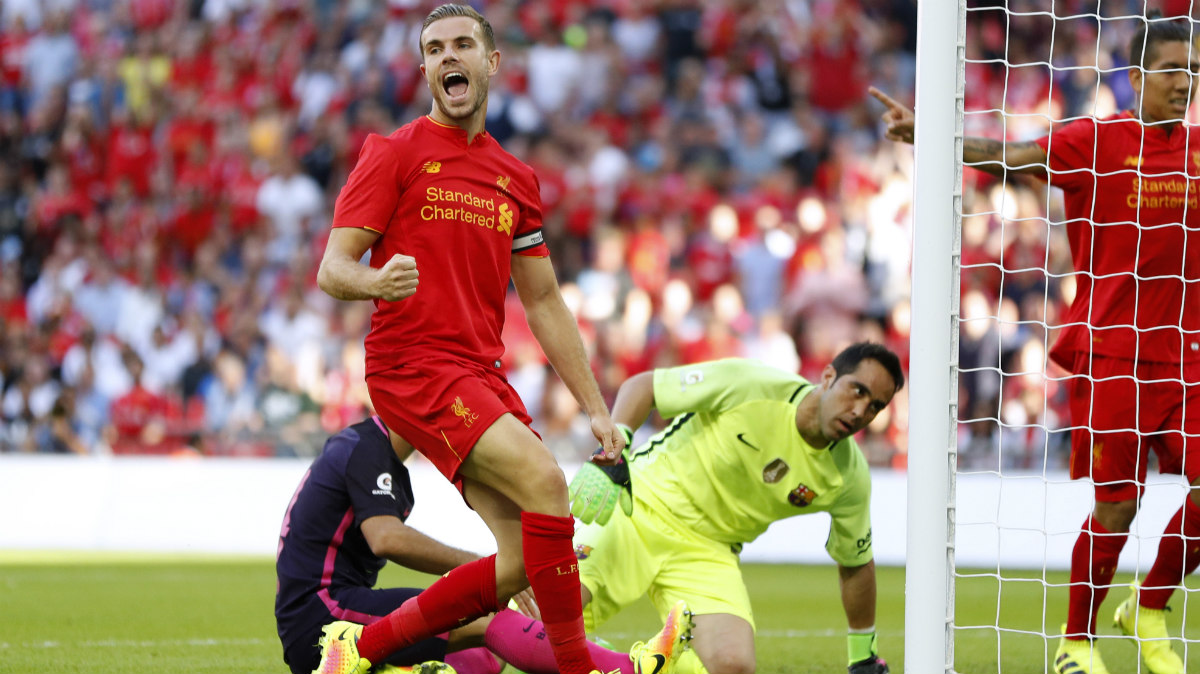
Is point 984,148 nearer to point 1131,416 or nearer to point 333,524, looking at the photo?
point 1131,416

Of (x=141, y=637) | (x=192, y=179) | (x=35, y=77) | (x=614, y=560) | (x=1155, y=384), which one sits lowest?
(x=141, y=637)

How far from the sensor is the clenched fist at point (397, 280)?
12.1 feet

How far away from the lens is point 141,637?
6.38 m

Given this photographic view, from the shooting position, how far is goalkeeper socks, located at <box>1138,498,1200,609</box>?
5434mm

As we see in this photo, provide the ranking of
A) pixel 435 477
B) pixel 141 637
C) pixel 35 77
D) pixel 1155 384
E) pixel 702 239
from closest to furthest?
pixel 1155 384 → pixel 141 637 → pixel 435 477 → pixel 702 239 → pixel 35 77

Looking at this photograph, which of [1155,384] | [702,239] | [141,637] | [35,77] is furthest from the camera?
[35,77]

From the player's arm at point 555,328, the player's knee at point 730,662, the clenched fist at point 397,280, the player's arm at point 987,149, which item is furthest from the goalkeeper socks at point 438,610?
the player's arm at point 987,149

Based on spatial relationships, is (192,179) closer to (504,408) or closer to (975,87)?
(975,87)

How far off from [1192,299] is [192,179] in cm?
1100

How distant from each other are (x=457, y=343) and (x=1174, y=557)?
10.8 ft

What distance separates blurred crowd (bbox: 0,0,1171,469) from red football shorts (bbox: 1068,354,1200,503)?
15.0 feet

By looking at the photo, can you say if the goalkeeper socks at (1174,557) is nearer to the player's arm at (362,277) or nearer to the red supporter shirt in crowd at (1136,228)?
the red supporter shirt in crowd at (1136,228)

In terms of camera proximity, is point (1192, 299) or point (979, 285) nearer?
point (1192, 299)

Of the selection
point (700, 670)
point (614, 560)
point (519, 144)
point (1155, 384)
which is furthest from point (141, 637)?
point (519, 144)
